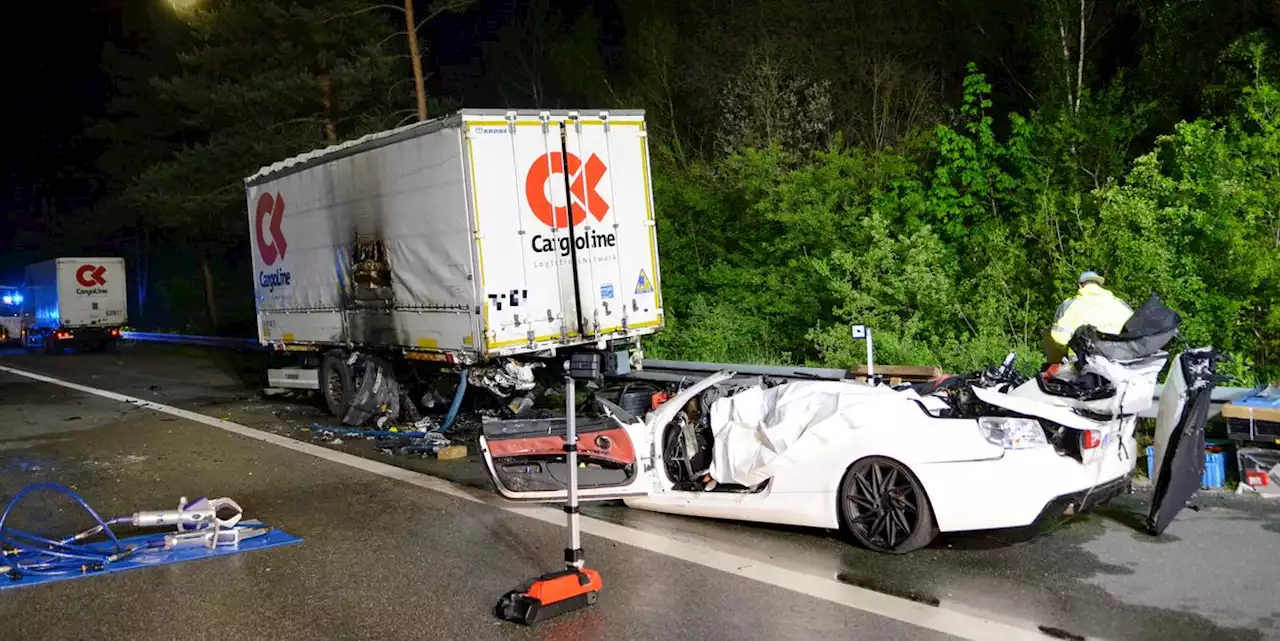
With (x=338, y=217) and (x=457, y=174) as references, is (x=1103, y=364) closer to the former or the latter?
(x=457, y=174)

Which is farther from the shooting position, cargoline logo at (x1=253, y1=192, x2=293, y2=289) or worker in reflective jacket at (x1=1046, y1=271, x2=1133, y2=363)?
cargoline logo at (x1=253, y1=192, x2=293, y2=289)

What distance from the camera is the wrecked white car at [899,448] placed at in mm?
5625

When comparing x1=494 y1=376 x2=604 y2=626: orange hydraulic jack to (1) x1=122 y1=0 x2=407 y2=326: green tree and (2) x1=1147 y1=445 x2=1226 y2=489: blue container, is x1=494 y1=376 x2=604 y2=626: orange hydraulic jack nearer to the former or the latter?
(2) x1=1147 y1=445 x2=1226 y2=489: blue container

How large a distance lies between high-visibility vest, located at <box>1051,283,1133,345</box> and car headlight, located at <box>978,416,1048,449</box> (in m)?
2.44

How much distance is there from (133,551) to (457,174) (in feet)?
15.5

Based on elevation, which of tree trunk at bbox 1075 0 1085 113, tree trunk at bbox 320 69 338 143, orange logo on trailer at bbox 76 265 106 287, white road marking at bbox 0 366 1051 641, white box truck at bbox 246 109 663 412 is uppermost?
tree trunk at bbox 320 69 338 143

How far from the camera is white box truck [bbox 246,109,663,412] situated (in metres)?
9.99

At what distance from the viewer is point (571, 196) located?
1062 centimetres

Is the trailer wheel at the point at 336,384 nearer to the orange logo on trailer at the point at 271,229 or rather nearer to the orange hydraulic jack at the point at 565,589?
the orange logo on trailer at the point at 271,229

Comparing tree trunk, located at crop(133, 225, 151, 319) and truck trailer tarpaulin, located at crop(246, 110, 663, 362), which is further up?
tree trunk, located at crop(133, 225, 151, 319)

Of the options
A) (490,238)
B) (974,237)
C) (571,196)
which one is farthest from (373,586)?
(974,237)

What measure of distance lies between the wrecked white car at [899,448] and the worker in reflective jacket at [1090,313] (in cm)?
78

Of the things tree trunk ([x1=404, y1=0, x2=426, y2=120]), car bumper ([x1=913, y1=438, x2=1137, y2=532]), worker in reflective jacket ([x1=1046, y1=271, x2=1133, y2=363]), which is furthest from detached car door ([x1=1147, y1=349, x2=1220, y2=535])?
tree trunk ([x1=404, y1=0, x2=426, y2=120])

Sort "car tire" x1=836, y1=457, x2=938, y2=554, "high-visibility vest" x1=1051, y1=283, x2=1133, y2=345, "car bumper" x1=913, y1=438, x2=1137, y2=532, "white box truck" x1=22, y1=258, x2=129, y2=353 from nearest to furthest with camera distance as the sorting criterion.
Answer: "car bumper" x1=913, y1=438, x2=1137, y2=532 → "car tire" x1=836, y1=457, x2=938, y2=554 → "high-visibility vest" x1=1051, y1=283, x2=1133, y2=345 → "white box truck" x1=22, y1=258, x2=129, y2=353
